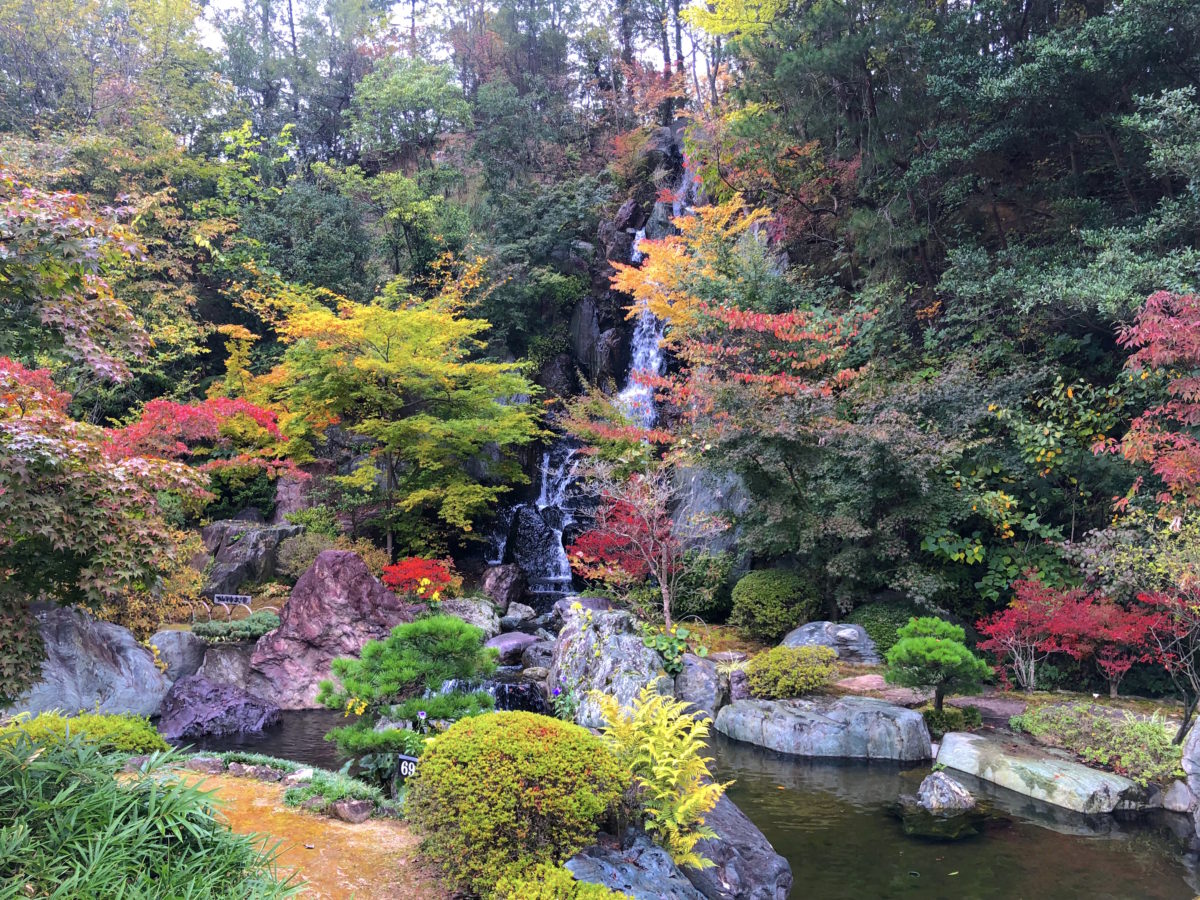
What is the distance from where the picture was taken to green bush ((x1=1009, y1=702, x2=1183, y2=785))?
6.89 metres

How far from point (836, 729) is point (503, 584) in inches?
338

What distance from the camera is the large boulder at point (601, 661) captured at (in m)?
8.72

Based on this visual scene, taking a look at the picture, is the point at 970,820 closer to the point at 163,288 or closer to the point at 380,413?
the point at 380,413

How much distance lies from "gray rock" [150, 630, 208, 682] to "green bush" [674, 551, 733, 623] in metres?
7.81

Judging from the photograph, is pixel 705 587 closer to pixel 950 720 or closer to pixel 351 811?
pixel 950 720

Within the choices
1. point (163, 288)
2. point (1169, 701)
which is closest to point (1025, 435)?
point (1169, 701)

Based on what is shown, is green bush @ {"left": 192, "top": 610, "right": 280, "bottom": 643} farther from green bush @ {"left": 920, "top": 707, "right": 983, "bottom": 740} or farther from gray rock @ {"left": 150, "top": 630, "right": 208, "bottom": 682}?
green bush @ {"left": 920, "top": 707, "right": 983, "bottom": 740}

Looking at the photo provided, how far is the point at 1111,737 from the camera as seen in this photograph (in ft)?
24.0

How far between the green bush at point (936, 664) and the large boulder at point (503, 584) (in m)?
8.50

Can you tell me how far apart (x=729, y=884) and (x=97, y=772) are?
3813 millimetres

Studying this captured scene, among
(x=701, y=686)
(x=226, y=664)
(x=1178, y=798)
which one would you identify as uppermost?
(x=226, y=664)

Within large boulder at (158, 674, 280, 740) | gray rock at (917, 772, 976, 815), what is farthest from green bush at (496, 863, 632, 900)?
large boulder at (158, 674, 280, 740)

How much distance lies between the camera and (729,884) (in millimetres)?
4652

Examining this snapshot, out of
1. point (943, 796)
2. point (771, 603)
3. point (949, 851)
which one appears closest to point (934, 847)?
point (949, 851)
